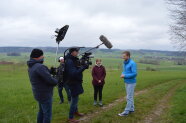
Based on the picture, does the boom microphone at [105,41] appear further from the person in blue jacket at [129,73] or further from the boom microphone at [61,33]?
the boom microphone at [61,33]

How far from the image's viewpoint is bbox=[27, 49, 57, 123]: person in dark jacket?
628 cm

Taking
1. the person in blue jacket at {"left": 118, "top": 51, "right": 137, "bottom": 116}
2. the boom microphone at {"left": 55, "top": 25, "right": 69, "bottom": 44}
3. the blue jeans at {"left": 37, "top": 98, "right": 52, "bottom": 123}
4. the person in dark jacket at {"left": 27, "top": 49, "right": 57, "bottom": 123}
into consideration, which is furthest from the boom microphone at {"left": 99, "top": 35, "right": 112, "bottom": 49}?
the blue jeans at {"left": 37, "top": 98, "right": 52, "bottom": 123}

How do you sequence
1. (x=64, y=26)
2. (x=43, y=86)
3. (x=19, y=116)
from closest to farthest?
(x=43, y=86) → (x=64, y=26) → (x=19, y=116)

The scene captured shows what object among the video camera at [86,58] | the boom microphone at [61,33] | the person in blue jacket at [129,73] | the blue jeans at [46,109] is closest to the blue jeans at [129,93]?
the person in blue jacket at [129,73]

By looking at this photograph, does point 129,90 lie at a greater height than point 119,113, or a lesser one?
greater

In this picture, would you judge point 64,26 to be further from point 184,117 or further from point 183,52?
point 183,52

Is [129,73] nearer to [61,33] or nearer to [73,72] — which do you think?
[73,72]

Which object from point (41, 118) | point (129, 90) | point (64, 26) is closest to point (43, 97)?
point (41, 118)

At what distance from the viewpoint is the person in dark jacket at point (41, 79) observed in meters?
6.28

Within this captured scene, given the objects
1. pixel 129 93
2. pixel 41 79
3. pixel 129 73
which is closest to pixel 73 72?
pixel 41 79

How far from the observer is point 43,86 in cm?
647

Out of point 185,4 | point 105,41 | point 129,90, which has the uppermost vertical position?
point 185,4

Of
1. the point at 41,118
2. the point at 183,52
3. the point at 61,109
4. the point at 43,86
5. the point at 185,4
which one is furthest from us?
the point at 183,52

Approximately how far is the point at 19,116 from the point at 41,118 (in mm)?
2293
